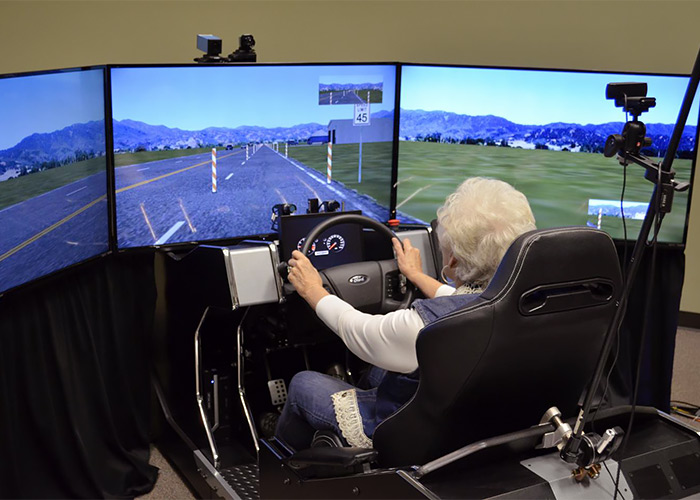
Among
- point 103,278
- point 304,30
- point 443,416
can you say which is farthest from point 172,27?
point 443,416

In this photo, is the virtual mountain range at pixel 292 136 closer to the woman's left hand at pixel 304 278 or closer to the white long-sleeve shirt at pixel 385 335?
the woman's left hand at pixel 304 278

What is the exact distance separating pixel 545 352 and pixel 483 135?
2.21m

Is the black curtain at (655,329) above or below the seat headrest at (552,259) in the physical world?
below

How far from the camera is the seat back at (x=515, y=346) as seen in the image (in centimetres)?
167

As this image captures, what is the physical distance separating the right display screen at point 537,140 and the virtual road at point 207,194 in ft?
1.70

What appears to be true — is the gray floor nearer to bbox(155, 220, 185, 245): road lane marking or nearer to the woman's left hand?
bbox(155, 220, 185, 245): road lane marking

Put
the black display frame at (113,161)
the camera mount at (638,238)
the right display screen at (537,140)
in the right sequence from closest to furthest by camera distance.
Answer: the camera mount at (638,238) < the black display frame at (113,161) < the right display screen at (537,140)

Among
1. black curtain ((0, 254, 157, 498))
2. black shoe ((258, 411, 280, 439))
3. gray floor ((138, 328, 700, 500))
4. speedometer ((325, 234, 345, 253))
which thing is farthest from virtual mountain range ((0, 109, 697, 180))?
gray floor ((138, 328, 700, 500))

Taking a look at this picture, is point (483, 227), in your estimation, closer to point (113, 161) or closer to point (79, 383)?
point (113, 161)

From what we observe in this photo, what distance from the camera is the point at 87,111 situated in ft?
9.39

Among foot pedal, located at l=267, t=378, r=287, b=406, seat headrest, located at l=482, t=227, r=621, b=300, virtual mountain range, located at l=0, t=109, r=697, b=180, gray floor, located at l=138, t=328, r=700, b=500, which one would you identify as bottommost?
gray floor, located at l=138, t=328, r=700, b=500

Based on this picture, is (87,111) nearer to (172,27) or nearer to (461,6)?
(172,27)

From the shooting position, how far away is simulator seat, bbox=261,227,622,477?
167cm

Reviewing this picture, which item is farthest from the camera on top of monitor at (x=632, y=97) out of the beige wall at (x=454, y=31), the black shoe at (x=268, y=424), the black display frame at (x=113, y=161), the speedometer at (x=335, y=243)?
the beige wall at (x=454, y=31)
